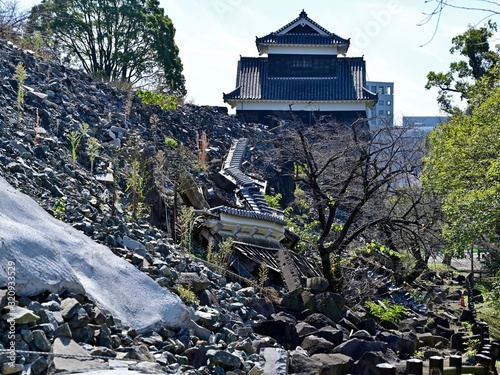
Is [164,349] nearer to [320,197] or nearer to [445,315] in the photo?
[320,197]

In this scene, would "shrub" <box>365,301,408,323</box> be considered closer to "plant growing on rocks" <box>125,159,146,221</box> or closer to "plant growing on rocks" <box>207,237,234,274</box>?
"plant growing on rocks" <box>207,237,234,274</box>

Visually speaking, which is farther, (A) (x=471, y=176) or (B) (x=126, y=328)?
(A) (x=471, y=176)

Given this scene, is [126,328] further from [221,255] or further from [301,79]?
[301,79]

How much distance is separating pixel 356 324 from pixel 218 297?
3.18 metres

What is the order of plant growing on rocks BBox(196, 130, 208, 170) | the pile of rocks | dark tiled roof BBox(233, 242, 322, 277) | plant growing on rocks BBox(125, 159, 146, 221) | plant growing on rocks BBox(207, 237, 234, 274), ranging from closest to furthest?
the pile of rocks, plant growing on rocks BBox(125, 159, 146, 221), plant growing on rocks BBox(207, 237, 234, 274), dark tiled roof BBox(233, 242, 322, 277), plant growing on rocks BBox(196, 130, 208, 170)

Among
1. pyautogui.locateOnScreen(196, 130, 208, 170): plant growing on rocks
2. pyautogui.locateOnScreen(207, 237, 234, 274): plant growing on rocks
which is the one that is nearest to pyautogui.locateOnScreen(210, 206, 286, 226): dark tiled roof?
pyautogui.locateOnScreen(207, 237, 234, 274): plant growing on rocks

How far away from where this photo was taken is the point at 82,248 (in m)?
8.15

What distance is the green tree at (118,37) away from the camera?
31688 mm

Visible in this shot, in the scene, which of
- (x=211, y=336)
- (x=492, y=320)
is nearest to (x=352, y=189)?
(x=492, y=320)

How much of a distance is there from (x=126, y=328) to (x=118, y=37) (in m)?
26.6

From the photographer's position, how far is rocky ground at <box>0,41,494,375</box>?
20.6 feet

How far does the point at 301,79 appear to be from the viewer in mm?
35688

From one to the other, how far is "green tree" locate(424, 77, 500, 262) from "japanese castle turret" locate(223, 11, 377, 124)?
16.4 m

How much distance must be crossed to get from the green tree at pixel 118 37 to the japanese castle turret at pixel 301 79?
3884 mm
